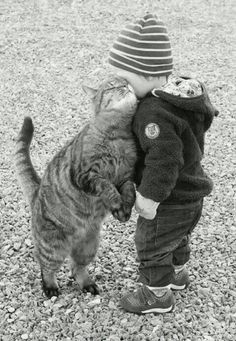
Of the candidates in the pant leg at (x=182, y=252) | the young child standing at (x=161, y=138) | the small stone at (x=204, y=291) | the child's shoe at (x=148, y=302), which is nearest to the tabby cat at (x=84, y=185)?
the young child standing at (x=161, y=138)

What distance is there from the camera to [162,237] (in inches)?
137

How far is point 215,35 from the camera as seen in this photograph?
10062 mm

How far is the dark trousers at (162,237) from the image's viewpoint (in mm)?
3443

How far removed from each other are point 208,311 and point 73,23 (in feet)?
24.6

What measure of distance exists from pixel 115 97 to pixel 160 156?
496 millimetres

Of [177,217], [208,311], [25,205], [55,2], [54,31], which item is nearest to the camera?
[177,217]

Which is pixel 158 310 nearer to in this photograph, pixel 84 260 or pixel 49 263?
pixel 84 260

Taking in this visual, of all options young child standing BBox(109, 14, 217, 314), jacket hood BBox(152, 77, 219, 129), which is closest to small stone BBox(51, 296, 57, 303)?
young child standing BBox(109, 14, 217, 314)

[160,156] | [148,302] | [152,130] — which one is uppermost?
[152,130]

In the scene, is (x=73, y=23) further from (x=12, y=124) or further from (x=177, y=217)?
(x=177, y=217)

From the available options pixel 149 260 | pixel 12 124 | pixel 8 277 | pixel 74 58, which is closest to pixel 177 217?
pixel 149 260

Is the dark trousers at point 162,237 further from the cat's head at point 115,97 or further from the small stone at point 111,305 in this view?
the cat's head at point 115,97

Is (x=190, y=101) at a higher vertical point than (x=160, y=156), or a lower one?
higher

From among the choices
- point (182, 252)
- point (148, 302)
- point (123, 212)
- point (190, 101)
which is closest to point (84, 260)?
point (148, 302)
